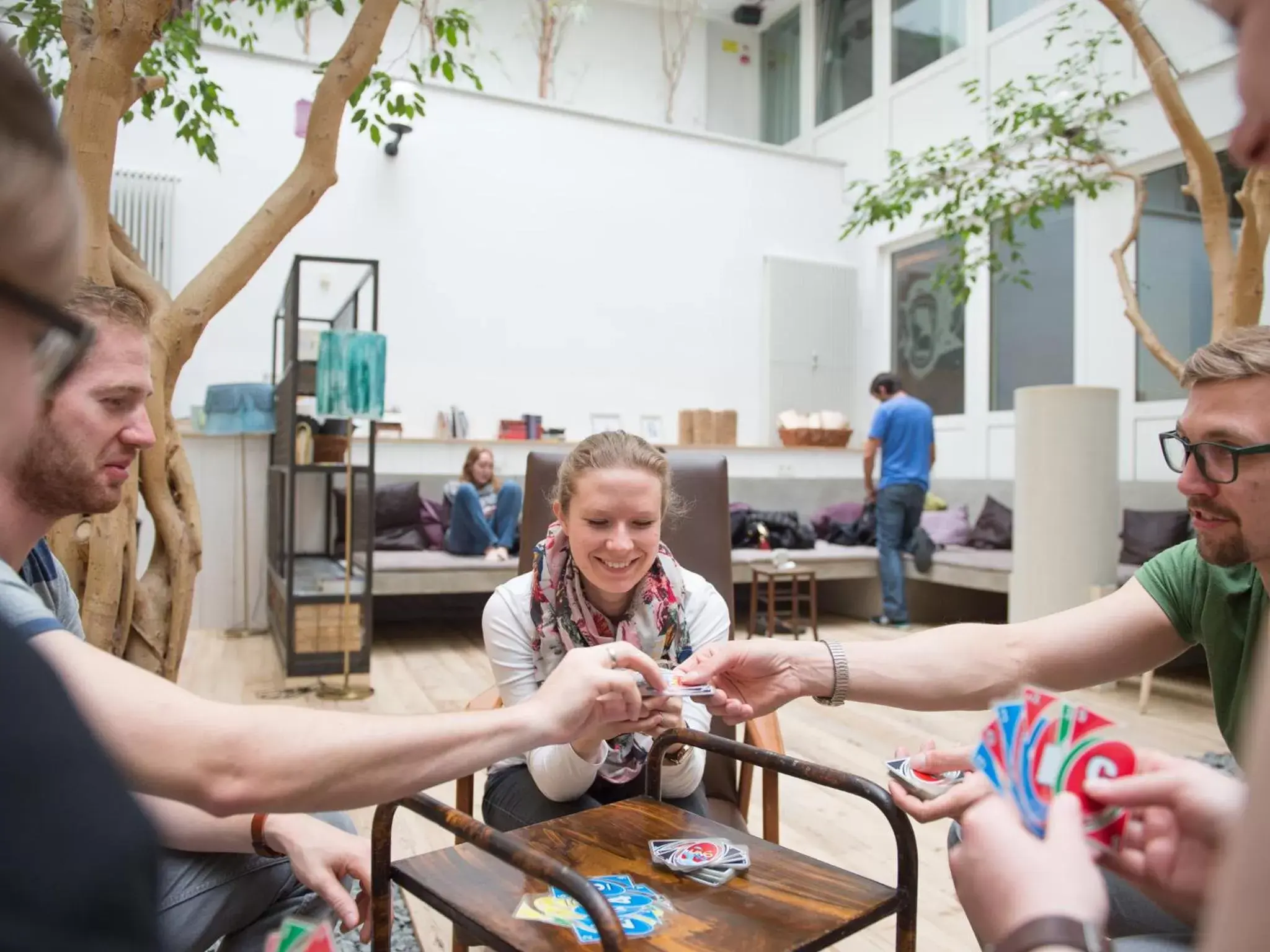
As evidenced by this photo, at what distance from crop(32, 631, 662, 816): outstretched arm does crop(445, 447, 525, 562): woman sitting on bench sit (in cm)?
456

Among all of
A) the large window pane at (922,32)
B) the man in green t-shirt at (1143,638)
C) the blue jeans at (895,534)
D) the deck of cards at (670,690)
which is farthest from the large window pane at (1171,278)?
the deck of cards at (670,690)

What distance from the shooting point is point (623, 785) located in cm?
190

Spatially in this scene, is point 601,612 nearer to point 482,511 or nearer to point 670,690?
point 670,690

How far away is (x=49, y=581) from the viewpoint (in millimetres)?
1431

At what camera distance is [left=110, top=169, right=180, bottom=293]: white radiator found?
620 cm

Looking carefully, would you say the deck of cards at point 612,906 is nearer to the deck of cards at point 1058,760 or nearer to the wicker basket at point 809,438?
the deck of cards at point 1058,760

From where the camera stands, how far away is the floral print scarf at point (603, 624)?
6.20 feet

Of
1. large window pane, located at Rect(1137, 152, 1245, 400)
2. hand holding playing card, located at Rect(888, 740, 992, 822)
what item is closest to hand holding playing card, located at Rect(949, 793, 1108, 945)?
hand holding playing card, located at Rect(888, 740, 992, 822)

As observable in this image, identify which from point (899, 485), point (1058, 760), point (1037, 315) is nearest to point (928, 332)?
point (1037, 315)

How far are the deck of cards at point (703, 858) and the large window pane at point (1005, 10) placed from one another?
7.84 meters

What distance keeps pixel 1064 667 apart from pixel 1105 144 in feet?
20.4

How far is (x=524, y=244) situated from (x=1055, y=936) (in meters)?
7.40

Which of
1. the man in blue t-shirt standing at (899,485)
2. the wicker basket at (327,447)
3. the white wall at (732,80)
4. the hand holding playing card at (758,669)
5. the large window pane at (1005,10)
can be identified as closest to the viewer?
the hand holding playing card at (758,669)

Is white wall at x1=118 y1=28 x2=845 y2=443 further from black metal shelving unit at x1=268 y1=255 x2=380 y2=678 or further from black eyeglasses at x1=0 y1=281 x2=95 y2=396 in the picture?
black eyeglasses at x1=0 y1=281 x2=95 y2=396
